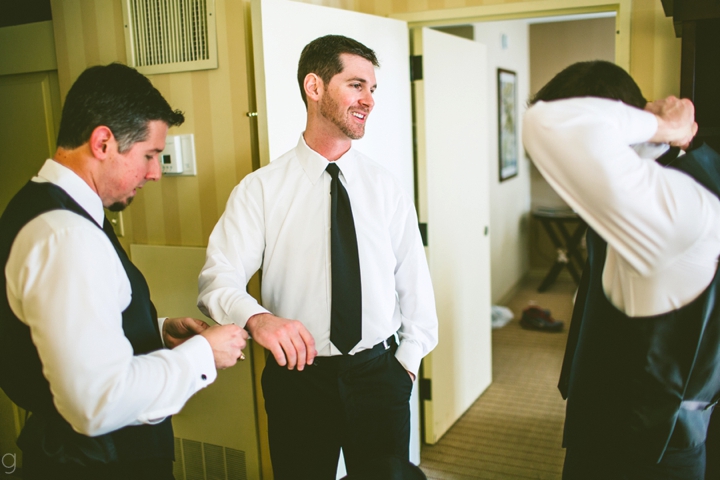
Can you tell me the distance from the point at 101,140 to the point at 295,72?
1.01 m

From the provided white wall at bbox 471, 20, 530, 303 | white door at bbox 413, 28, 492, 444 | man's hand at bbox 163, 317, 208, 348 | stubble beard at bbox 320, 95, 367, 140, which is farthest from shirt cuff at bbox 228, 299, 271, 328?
white wall at bbox 471, 20, 530, 303

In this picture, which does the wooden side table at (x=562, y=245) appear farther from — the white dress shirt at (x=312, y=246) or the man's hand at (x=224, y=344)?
the man's hand at (x=224, y=344)

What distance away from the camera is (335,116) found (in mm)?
1815

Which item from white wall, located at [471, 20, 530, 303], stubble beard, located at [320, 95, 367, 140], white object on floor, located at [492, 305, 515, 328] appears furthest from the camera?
white wall, located at [471, 20, 530, 303]

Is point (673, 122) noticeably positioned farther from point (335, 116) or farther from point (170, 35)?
point (170, 35)

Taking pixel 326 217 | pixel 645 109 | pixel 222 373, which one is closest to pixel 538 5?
pixel 326 217

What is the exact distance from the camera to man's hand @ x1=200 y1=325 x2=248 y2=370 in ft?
4.10

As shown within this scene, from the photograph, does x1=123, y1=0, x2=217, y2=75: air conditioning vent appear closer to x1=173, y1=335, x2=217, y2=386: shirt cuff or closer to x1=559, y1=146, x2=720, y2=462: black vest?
x1=173, y1=335, x2=217, y2=386: shirt cuff

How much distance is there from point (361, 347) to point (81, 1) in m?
1.77

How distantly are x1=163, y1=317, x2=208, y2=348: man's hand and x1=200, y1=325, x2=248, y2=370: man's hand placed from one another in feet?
0.80

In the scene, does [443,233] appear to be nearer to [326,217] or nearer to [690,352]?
[326,217]

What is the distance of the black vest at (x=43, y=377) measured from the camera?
110 cm

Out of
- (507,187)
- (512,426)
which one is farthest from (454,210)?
(507,187)

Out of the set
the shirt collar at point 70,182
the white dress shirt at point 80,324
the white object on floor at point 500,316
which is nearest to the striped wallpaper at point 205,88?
the shirt collar at point 70,182
